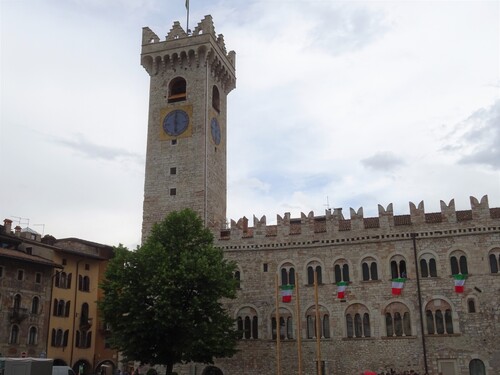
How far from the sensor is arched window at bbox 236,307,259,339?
134ft

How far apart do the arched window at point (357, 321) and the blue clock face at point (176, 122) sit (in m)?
19.7

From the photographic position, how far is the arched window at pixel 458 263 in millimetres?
37250

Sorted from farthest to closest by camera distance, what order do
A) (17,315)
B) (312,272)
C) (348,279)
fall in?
(17,315) < (312,272) < (348,279)

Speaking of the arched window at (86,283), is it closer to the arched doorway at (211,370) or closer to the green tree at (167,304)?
the arched doorway at (211,370)

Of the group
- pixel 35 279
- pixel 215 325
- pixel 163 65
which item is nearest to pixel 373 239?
pixel 215 325

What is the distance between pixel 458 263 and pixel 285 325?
1253cm

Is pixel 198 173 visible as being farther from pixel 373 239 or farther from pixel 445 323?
pixel 445 323

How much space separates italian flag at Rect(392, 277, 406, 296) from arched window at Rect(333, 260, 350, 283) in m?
3.27

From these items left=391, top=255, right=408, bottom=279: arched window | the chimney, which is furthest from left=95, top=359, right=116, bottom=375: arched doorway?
left=391, top=255, right=408, bottom=279: arched window

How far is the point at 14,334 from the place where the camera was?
4306 cm

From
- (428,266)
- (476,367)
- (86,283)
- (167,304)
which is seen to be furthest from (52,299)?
(476,367)

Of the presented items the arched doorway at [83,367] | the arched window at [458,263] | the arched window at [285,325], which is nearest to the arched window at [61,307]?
the arched doorway at [83,367]

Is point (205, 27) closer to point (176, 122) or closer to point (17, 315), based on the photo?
point (176, 122)

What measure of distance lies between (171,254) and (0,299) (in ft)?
50.8
